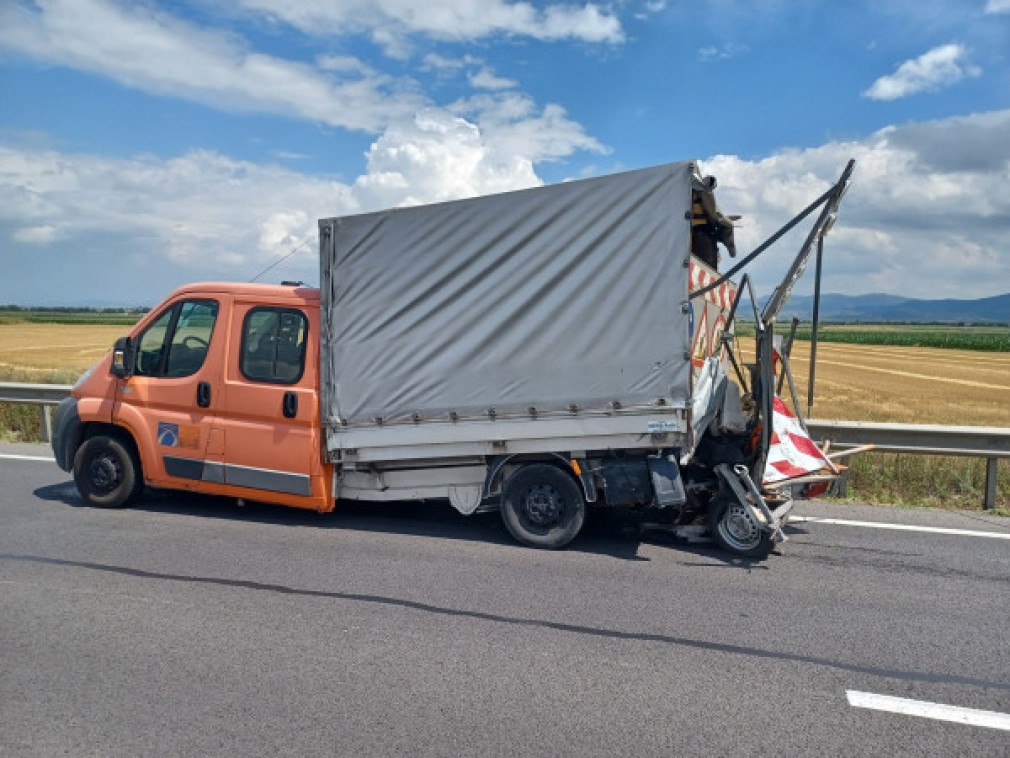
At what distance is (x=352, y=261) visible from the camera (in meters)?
6.61

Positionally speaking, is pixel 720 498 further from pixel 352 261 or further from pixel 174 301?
pixel 174 301

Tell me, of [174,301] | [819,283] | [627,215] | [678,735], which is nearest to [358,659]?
[678,735]

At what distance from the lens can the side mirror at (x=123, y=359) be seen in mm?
7176

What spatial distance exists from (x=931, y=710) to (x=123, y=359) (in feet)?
21.7

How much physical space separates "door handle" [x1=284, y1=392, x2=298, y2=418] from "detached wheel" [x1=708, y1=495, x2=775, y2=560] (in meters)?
3.44

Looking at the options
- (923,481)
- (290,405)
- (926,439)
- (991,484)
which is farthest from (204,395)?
(991,484)

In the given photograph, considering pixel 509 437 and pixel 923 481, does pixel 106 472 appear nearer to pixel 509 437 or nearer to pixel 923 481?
pixel 509 437

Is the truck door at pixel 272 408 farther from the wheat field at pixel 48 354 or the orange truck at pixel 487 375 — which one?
the wheat field at pixel 48 354

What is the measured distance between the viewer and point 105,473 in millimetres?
7316

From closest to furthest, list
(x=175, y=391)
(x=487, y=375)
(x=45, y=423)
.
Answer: (x=487, y=375)
(x=175, y=391)
(x=45, y=423)

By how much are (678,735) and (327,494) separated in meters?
3.91

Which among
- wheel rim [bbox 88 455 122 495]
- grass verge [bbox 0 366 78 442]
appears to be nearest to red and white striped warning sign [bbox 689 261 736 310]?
wheel rim [bbox 88 455 122 495]

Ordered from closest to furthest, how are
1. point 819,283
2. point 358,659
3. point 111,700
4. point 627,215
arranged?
point 111,700 < point 358,659 < point 627,215 < point 819,283

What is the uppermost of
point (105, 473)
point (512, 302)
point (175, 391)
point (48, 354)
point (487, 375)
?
point (512, 302)
